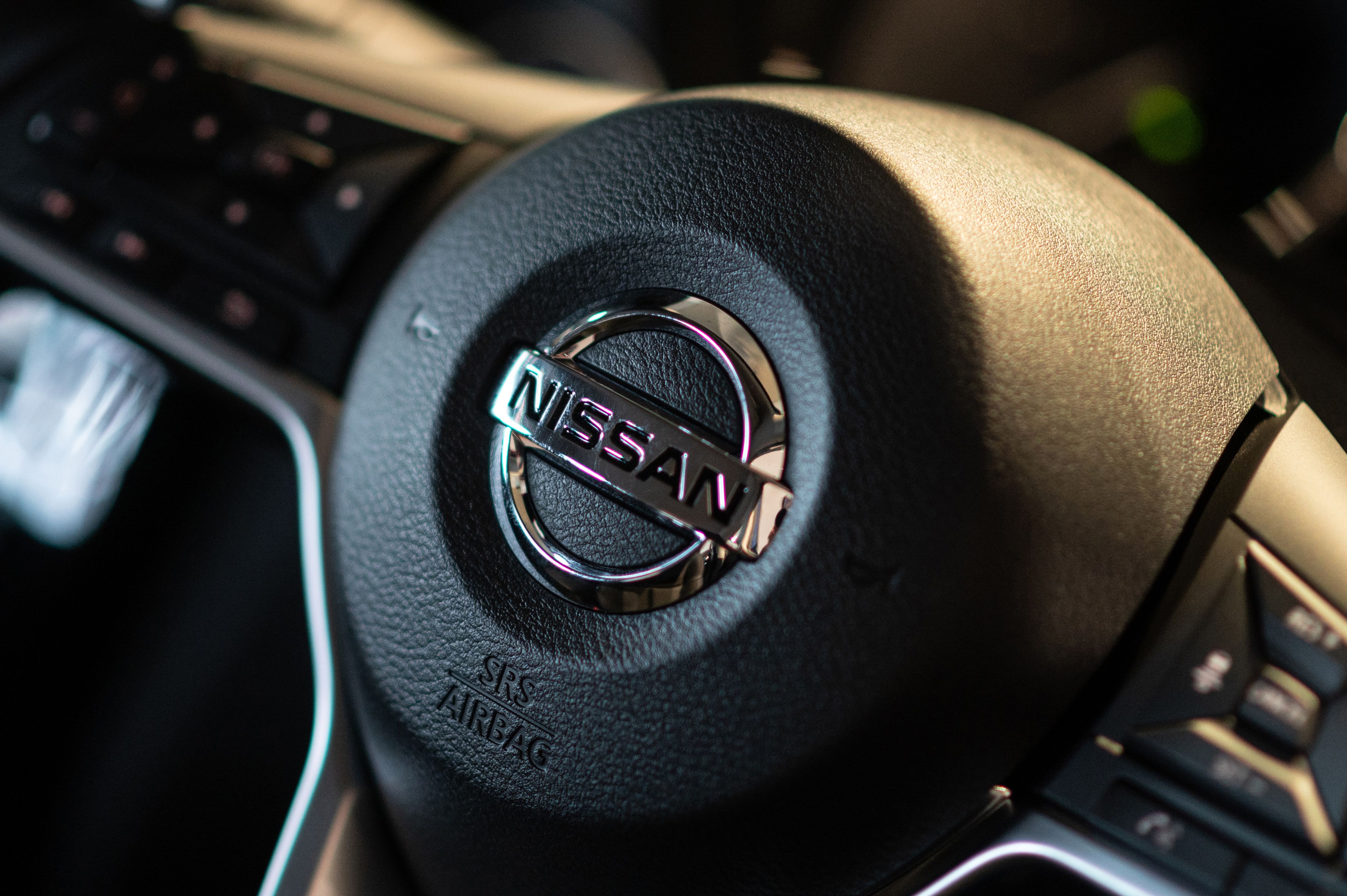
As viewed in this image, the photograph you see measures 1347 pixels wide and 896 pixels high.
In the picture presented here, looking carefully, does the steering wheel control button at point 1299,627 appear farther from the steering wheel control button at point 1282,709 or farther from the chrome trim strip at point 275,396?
the chrome trim strip at point 275,396

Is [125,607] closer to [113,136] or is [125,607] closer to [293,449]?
[293,449]

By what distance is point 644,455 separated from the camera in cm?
48

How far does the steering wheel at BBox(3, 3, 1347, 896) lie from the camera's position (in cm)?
42

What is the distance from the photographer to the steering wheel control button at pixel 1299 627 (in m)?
A: 0.43

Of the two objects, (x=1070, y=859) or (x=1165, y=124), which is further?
(x=1165, y=124)

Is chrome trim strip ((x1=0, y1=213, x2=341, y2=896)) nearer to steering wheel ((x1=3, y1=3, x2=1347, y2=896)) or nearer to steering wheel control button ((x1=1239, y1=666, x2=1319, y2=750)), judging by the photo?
steering wheel ((x1=3, y1=3, x2=1347, y2=896))

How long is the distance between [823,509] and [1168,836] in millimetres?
195

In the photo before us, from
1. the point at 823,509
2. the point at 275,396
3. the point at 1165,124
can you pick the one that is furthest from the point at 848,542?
the point at 1165,124

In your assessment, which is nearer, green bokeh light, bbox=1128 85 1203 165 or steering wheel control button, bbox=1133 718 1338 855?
steering wheel control button, bbox=1133 718 1338 855

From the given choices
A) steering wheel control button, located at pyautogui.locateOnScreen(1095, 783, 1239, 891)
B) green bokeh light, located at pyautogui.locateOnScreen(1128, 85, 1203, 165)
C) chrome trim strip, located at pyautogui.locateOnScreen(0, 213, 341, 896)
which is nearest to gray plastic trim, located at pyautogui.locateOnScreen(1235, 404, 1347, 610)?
steering wheel control button, located at pyautogui.locateOnScreen(1095, 783, 1239, 891)

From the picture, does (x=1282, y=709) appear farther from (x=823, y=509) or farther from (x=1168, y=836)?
(x=823, y=509)

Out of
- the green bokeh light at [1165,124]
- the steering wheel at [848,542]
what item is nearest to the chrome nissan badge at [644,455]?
the steering wheel at [848,542]

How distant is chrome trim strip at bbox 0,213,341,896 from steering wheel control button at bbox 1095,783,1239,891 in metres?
0.42

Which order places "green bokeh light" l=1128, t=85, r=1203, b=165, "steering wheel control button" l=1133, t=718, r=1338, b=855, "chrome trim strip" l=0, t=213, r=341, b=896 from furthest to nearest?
"green bokeh light" l=1128, t=85, r=1203, b=165 → "chrome trim strip" l=0, t=213, r=341, b=896 → "steering wheel control button" l=1133, t=718, r=1338, b=855
